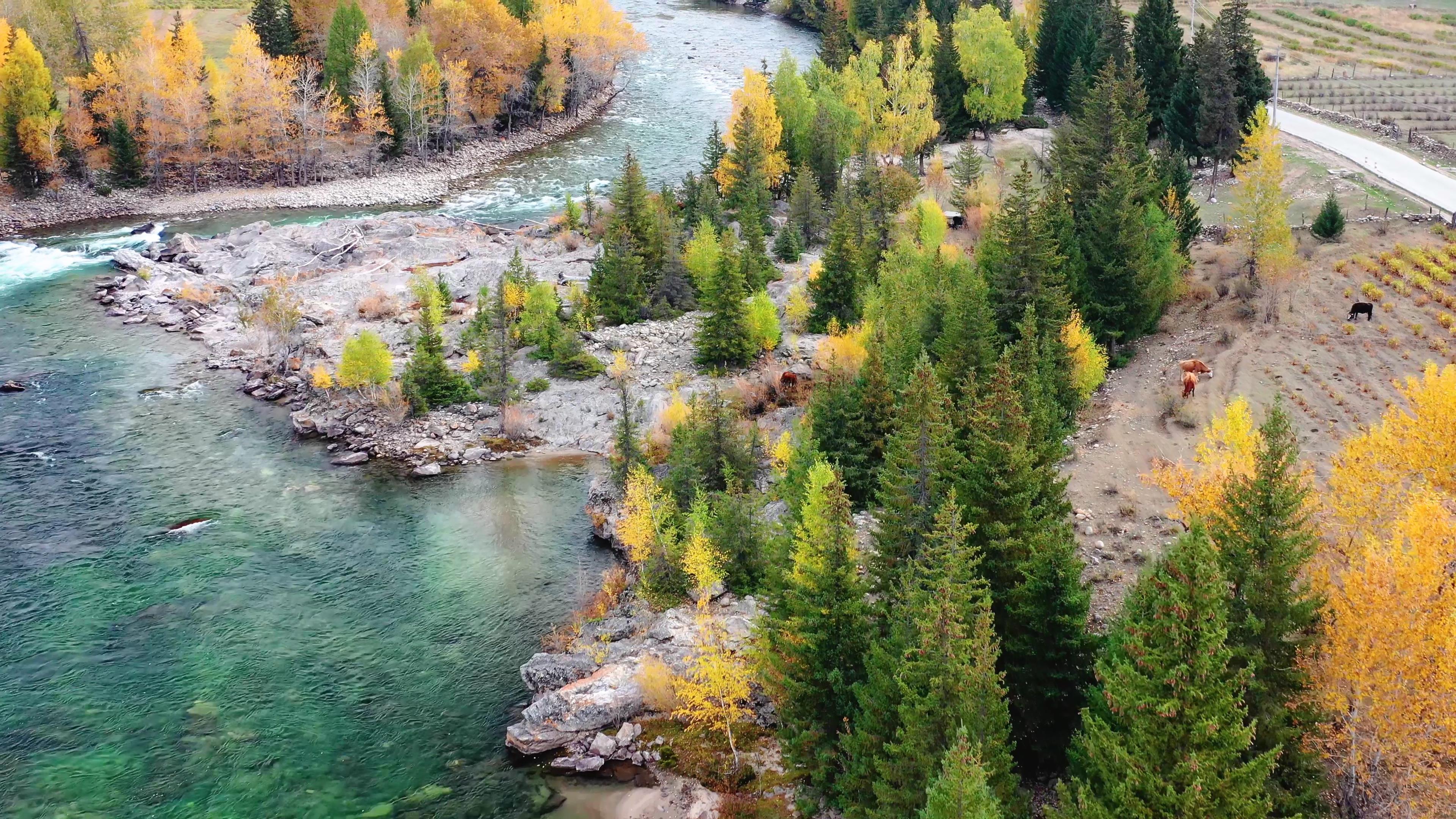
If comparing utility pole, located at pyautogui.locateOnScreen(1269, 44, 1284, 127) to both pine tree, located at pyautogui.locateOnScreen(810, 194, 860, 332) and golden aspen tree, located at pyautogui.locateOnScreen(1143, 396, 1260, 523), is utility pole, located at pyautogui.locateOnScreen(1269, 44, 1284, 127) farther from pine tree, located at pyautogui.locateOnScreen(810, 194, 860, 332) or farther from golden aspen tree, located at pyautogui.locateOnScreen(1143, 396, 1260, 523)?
golden aspen tree, located at pyautogui.locateOnScreen(1143, 396, 1260, 523)

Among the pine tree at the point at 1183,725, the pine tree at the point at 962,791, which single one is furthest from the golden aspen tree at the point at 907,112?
the pine tree at the point at 962,791

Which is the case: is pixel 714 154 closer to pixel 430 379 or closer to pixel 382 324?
pixel 382 324

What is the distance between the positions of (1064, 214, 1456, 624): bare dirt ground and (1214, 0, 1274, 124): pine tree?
17.6 metres

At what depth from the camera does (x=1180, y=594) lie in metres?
24.1

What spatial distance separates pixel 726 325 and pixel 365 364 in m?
19.6

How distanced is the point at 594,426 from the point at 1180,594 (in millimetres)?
40013

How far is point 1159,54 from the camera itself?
88375mm

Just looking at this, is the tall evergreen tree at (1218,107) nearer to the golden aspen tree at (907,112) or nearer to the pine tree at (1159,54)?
the pine tree at (1159,54)

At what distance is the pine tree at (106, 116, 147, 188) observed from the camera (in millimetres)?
95562

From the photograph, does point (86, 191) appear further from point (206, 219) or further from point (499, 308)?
point (499, 308)

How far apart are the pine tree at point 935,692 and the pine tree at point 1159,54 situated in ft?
226

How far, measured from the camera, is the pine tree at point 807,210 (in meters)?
81.1

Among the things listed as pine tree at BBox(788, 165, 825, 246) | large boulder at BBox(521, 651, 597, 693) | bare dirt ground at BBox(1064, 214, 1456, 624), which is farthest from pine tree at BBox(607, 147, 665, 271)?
large boulder at BBox(521, 651, 597, 693)

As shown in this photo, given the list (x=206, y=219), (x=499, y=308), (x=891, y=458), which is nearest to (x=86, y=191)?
(x=206, y=219)
